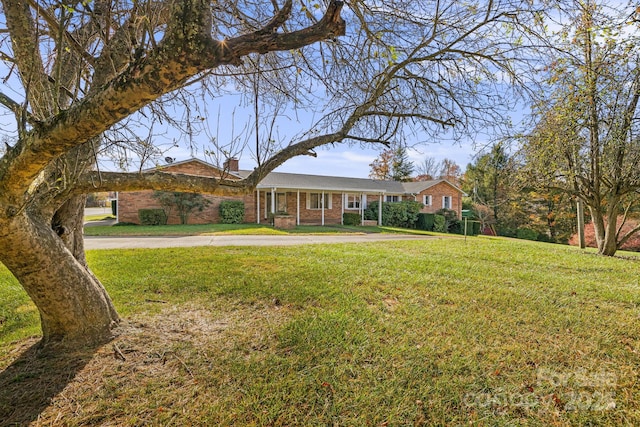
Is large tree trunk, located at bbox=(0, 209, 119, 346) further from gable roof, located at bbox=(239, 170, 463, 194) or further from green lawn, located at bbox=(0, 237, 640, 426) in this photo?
gable roof, located at bbox=(239, 170, 463, 194)

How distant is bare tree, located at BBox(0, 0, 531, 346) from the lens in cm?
179

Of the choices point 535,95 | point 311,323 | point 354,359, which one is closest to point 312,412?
point 354,359

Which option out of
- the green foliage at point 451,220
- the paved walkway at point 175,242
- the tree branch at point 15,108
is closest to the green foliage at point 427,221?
the green foliage at point 451,220

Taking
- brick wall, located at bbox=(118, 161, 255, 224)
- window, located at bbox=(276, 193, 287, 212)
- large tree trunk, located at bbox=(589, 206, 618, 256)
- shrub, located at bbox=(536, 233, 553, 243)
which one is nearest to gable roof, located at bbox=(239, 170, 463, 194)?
window, located at bbox=(276, 193, 287, 212)

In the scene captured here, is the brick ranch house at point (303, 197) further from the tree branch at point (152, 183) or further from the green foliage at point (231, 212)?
the tree branch at point (152, 183)

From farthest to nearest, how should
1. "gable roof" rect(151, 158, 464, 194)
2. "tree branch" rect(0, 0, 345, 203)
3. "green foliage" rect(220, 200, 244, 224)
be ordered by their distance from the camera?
"gable roof" rect(151, 158, 464, 194)
"green foliage" rect(220, 200, 244, 224)
"tree branch" rect(0, 0, 345, 203)

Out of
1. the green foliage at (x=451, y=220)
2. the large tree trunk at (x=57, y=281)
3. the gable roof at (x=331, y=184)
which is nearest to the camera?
the large tree trunk at (x=57, y=281)

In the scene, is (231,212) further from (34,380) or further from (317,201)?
(34,380)

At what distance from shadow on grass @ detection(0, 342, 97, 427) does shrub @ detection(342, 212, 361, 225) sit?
1973 cm

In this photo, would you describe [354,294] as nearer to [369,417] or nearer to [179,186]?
[369,417]

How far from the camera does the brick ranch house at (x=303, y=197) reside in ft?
58.5

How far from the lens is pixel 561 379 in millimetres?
2682

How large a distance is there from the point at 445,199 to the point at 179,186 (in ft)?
92.5

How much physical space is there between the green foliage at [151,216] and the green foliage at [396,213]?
1473 centimetres
